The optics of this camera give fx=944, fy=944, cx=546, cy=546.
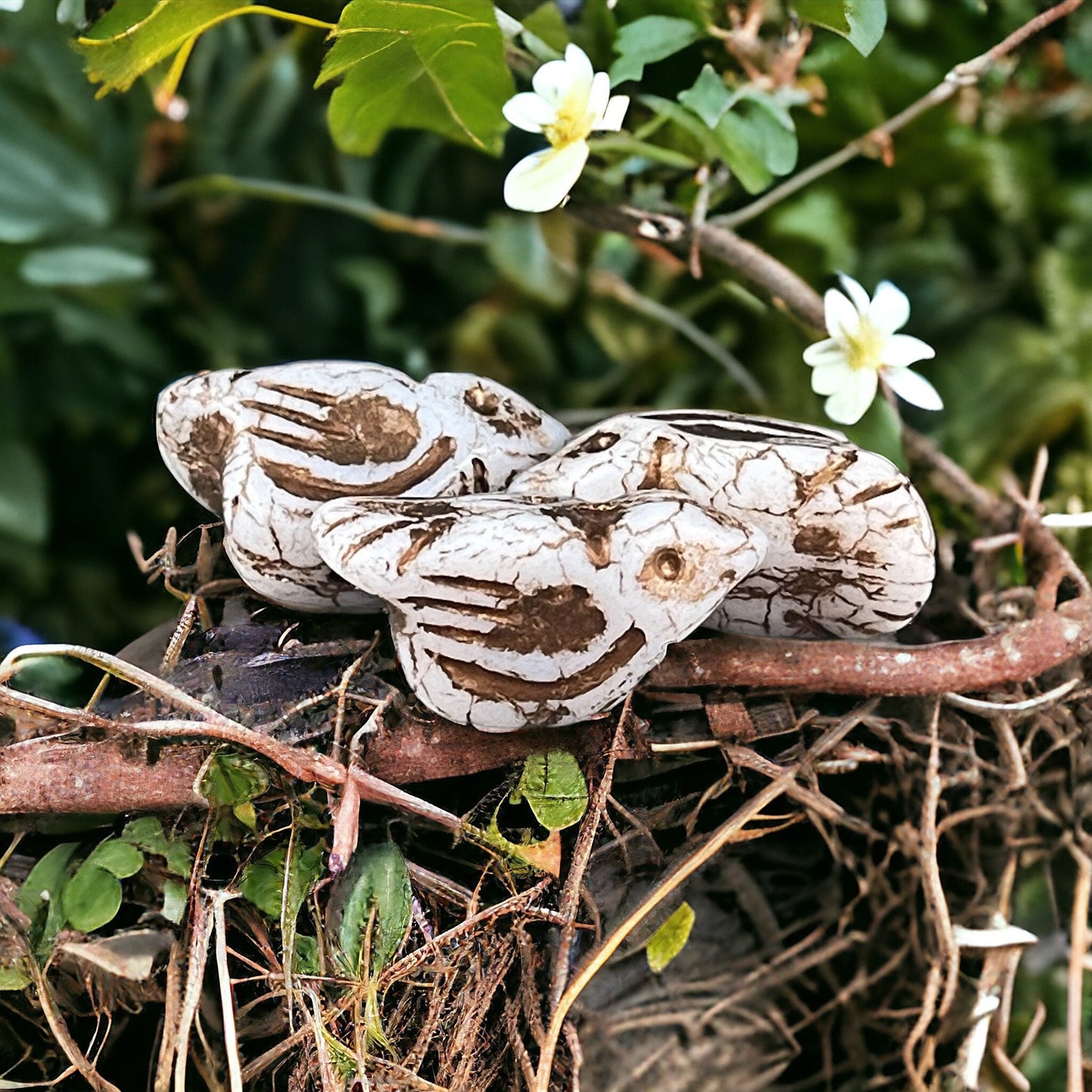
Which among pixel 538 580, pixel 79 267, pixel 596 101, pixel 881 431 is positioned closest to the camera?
pixel 538 580

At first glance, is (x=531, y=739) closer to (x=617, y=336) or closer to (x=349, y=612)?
(x=349, y=612)

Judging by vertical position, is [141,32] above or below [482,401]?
above

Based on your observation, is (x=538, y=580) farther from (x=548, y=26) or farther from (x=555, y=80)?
(x=548, y=26)

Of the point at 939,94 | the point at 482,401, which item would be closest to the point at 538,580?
the point at 482,401

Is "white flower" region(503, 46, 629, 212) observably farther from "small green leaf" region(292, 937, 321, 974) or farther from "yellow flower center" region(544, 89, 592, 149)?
"small green leaf" region(292, 937, 321, 974)

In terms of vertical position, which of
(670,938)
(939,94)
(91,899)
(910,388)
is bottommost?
(670,938)

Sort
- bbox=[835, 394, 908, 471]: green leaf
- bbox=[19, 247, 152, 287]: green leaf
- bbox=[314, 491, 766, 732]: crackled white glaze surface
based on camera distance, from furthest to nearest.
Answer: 1. bbox=[19, 247, 152, 287]: green leaf
2. bbox=[835, 394, 908, 471]: green leaf
3. bbox=[314, 491, 766, 732]: crackled white glaze surface

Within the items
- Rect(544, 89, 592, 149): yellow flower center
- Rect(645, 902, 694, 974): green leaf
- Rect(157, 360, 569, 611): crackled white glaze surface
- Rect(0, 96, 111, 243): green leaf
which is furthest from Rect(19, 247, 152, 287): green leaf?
Rect(645, 902, 694, 974): green leaf
